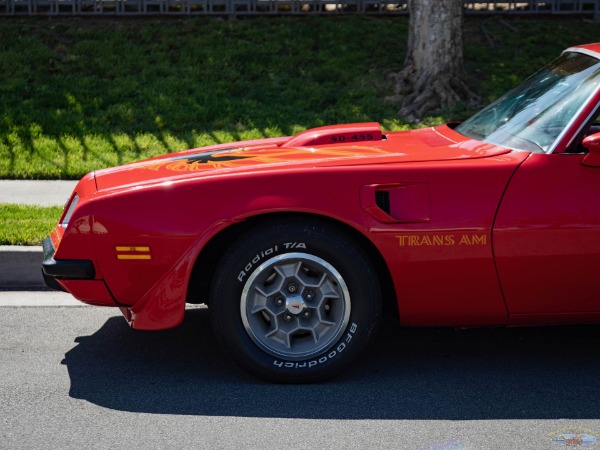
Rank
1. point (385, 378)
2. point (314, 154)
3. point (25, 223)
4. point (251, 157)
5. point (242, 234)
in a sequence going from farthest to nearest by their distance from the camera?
1. point (25, 223)
2. point (251, 157)
3. point (314, 154)
4. point (385, 378)
5. point (242, 234)

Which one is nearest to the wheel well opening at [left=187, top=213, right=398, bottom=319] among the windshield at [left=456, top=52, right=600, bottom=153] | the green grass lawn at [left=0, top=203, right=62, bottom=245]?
the windshield at [left=456, top=52, right=600, bottom=153]

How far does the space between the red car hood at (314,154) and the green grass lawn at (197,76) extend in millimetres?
4329

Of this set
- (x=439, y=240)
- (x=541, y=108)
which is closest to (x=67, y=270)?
(x=439, y=240)

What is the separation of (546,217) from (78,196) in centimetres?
219

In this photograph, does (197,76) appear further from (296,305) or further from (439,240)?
(439,240)

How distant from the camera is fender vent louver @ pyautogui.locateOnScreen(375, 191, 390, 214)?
4.48 m

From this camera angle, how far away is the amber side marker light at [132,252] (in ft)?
14.8

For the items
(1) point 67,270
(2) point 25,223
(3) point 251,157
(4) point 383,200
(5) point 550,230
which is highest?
(3) point 251,157

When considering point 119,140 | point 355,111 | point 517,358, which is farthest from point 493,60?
point 517,358

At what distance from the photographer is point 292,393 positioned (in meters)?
4.50

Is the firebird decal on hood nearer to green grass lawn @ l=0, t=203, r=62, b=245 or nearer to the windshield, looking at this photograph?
the windshield

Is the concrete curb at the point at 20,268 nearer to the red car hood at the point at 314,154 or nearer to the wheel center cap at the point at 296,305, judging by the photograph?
the red car hood at the point at 314,154

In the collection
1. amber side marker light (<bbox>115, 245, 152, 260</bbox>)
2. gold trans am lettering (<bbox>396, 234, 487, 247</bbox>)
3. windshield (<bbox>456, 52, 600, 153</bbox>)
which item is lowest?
amber side marker light (<bbox>115, 245, 152, 260</bbox>)

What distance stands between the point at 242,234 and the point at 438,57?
744cm
